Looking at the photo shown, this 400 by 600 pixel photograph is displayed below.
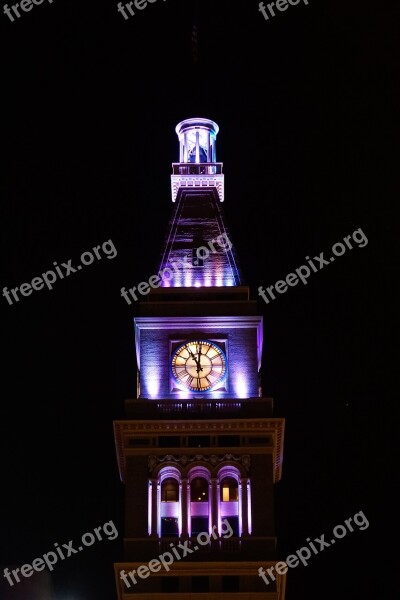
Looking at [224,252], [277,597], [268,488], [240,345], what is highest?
[224,252]

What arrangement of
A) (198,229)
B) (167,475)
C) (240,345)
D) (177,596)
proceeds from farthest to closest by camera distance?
(198,229) → (240,345) → (167,475) → (177,596)

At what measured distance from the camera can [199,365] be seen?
73938 mm

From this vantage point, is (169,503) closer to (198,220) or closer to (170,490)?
(170,490)

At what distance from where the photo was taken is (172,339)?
74938 millimetres

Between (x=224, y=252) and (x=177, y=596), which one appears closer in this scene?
(x=177, y=596)

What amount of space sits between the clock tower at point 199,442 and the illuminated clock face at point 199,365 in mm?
54

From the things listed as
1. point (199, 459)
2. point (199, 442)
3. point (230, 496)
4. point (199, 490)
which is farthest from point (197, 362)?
point (230, 496)

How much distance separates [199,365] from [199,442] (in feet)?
16.8

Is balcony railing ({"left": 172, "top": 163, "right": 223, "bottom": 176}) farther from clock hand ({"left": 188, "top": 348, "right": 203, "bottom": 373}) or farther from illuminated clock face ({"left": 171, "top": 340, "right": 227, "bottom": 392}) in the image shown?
clock hand ({"left": 188, "top": 348, "right": 203, "bottom": 373})

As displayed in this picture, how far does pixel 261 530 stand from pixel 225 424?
585cm

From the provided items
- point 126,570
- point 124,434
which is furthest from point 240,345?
point 126,570

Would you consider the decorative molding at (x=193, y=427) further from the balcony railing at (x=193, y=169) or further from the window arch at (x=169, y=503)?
the balcony railing at (x=193, y=169)

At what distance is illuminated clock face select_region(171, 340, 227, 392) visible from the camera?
7319cm

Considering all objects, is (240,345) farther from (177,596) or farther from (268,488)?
(177,596)
